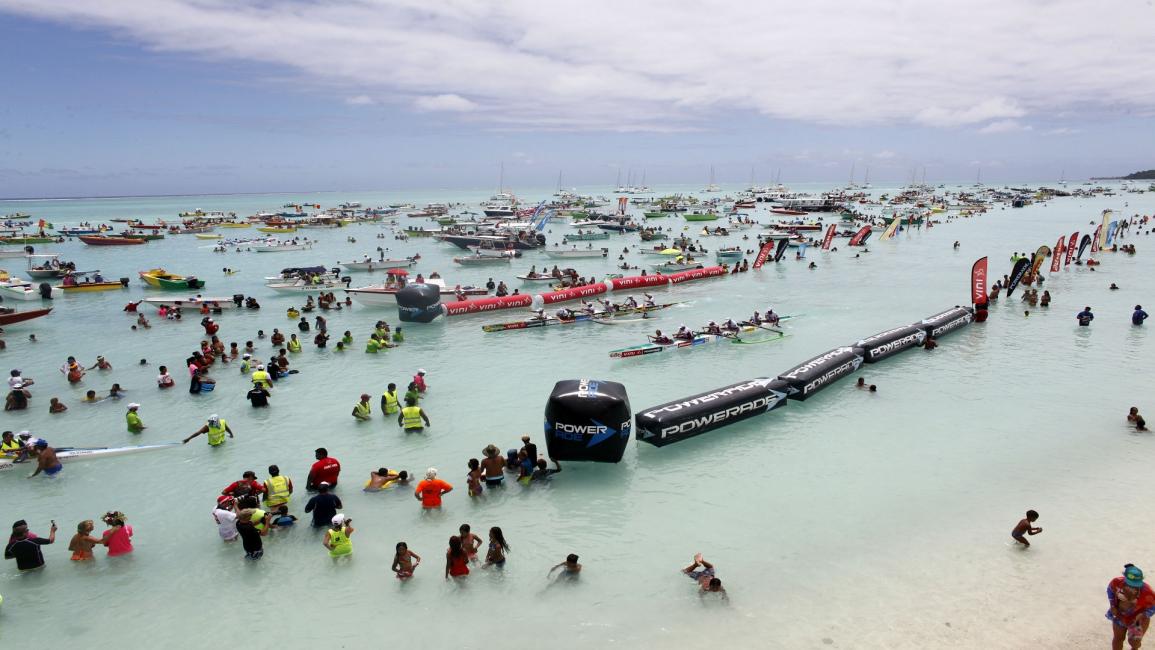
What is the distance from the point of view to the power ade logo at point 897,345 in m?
22.2

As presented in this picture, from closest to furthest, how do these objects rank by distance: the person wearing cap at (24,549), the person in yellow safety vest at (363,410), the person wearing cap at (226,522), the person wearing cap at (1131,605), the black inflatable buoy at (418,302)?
the person wearing cap at (1131,605)
the person wearing cap at (24,549)
the person wearing cap at (226,522)
the person in yellow safety vest at (363,410)
the black inflatable buoy at (418,302)

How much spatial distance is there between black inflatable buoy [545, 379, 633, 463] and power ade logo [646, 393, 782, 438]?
6.02 ft

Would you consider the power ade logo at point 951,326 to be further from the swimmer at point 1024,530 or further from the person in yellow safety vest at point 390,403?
the person in yellow safety vest at point 390,403

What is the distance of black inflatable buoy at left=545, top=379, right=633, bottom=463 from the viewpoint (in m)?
13.5

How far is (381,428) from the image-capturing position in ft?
57.2

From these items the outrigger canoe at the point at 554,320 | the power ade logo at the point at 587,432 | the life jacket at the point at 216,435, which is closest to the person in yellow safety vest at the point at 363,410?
the life jacket at the point at 216,435

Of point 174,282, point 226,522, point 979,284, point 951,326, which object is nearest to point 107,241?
point 174,282

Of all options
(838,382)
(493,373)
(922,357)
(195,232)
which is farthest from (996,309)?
(195,232)

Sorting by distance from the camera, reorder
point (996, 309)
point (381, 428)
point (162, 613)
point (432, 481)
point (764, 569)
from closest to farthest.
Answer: point (162, 613)
point (764, 569)
point (432, 481)
point (381, 428)
point (996, 309)

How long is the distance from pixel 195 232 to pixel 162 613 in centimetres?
9274

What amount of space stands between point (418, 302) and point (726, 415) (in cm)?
1822

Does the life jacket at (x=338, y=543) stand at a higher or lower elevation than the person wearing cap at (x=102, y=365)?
lower

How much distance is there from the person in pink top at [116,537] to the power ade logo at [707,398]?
10.7 metres

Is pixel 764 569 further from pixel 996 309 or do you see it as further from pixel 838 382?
pixel 996 309
